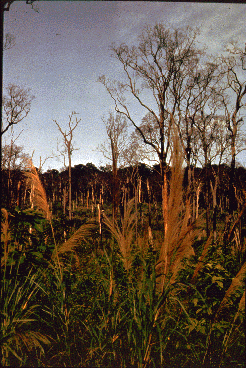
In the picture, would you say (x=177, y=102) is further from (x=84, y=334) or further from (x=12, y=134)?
(x=84, y=334)

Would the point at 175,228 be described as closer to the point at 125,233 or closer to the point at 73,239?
the point at 125,233

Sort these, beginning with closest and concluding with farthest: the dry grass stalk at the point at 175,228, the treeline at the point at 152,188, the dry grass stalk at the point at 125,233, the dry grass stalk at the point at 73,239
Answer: the dry grass stalk at the point at 175,228 < the dry grass stalk at the point at 125,233 < the dry grass stalk at the point at 73,239 < the treeline at the point at 152,188

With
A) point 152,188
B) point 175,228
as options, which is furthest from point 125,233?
point 152,188

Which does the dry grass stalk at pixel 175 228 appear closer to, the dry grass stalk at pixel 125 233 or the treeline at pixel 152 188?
the treeline at pixel 152 188

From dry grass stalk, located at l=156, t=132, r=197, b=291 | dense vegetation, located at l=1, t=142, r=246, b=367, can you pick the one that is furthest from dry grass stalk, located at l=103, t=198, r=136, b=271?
dry grass stalk, located at l=156, t=132, r=197, b=291

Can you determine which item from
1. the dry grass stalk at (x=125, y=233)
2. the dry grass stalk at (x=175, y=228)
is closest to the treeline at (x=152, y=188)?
the dry grass stalk at (x=175, y=228)

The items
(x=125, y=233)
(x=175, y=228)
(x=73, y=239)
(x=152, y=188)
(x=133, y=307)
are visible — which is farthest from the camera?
(x=152, y=188)

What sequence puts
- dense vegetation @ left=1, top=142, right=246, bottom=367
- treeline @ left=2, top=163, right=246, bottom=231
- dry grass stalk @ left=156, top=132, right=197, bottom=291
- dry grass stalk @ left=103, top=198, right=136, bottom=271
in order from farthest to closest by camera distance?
treeline @ left=2, top=163, right=246, bottom=231 → dry grass stalk @ left=103, top=198, right=136, bottom=271 → dense vegetation @ left=1, top=142, right=246, bottom=367 → dry grass stalk @ left=156, top=132, right=197, bottom=291

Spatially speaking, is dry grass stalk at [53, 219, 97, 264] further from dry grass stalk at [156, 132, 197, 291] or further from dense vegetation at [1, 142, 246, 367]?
dry grass stalk at [156, 132, 197, 291]

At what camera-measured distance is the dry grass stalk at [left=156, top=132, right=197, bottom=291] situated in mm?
1891

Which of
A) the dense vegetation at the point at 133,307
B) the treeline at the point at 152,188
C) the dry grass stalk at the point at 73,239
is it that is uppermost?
the treeline at the point at 152,188

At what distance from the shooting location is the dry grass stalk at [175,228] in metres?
1.89

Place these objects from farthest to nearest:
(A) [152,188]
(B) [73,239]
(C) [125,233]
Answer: (A) [152,188] → (B) [73,239] → (C) [125,233]

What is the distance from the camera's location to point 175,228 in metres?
2.04
